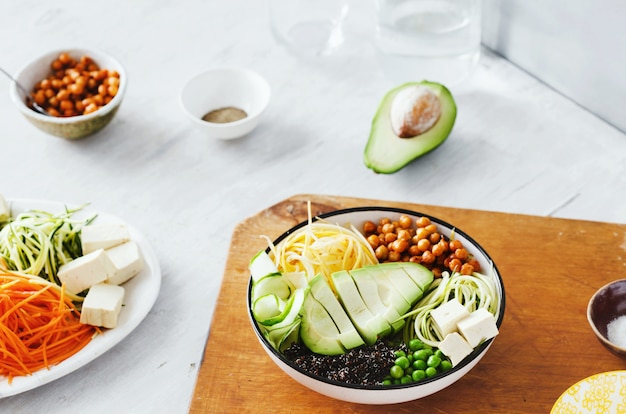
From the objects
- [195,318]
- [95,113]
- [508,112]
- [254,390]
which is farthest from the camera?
[508,112]

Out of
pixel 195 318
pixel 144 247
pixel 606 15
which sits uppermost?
pixel 606 15

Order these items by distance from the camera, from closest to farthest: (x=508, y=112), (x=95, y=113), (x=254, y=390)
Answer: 1. (x=254, y=390)
2. (x=95, y=113)
3. (x=508, y=112)

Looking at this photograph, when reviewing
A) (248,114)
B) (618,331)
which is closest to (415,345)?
(618,331)

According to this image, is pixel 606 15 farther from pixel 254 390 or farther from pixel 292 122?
pixel 254 390

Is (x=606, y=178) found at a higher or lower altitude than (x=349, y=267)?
lower

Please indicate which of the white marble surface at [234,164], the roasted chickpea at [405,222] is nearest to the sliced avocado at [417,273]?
the roasted chickpea at [405,222]

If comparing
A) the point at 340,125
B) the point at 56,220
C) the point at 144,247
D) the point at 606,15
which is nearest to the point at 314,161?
the point at 340,125

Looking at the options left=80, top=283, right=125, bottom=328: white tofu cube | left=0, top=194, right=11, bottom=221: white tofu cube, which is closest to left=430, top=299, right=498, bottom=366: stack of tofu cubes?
left=80, top=283, right=125, bottom=328: white tofu cube
